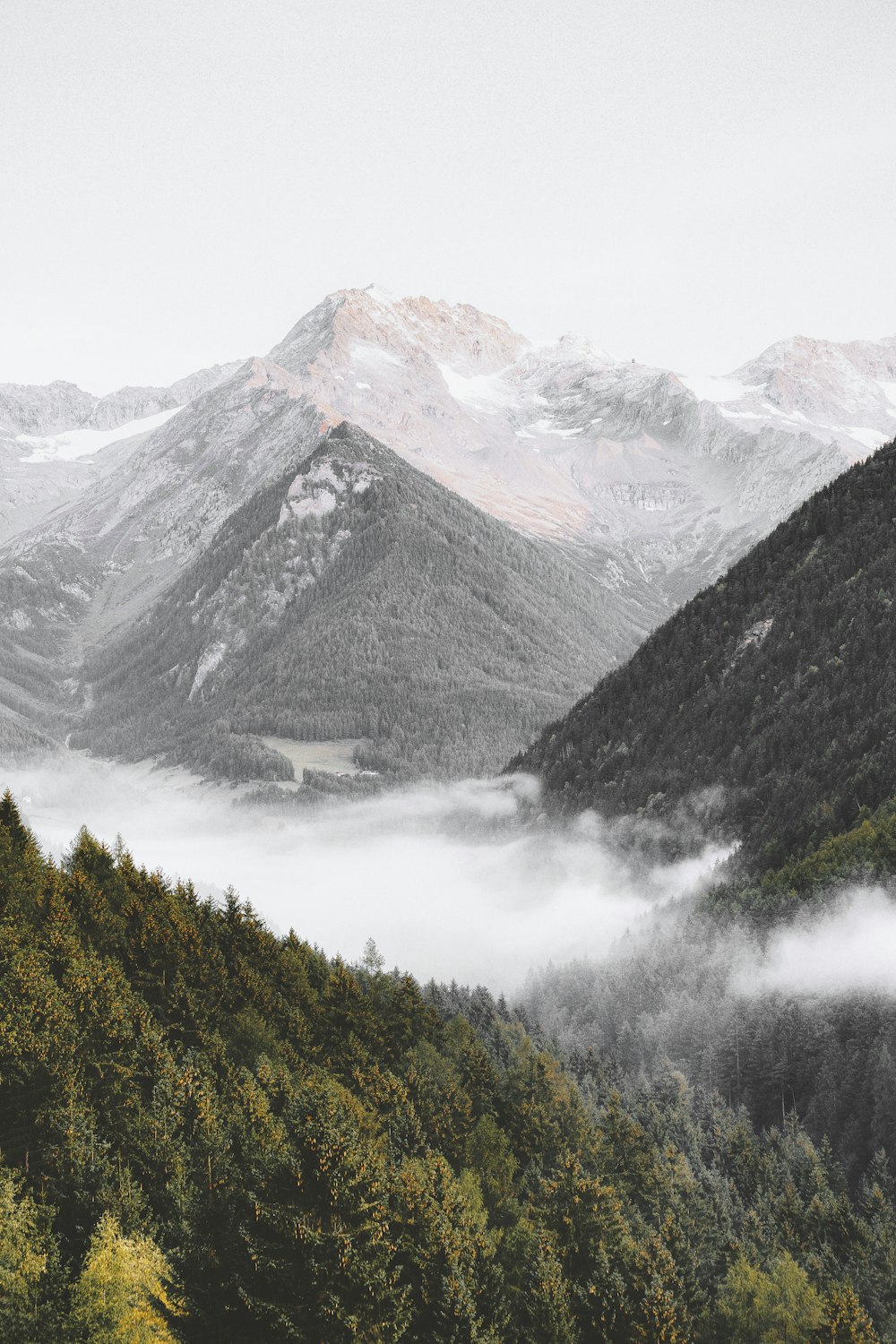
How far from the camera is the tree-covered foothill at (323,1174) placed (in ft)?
135

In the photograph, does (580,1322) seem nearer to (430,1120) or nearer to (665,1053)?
(430,1120)

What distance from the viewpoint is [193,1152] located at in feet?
184

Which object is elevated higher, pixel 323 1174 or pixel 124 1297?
pixel 323 1174

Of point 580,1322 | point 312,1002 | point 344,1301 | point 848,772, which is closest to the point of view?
point 344,1301

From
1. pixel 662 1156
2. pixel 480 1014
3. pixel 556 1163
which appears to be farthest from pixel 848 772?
pixel 556 1163

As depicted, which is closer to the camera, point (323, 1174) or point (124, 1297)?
point (323, 1174)

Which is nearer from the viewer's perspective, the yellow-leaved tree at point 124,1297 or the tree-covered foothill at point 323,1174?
the tree-covered foothill at point 323,1174

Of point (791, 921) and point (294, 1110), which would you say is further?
point (791, 921)

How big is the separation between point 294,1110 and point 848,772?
138046 mm

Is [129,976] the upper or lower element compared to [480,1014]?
upper

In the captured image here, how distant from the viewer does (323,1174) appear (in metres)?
→ 40.1

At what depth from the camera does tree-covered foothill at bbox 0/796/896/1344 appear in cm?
4100

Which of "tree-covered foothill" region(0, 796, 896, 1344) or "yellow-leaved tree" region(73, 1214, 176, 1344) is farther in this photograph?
"yellow-leaved tree" region(73, 1214, 176, 1344)

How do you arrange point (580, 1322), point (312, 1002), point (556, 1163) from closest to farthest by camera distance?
point (580, 1322) → point (556, 1163) → point (312, 1002)
